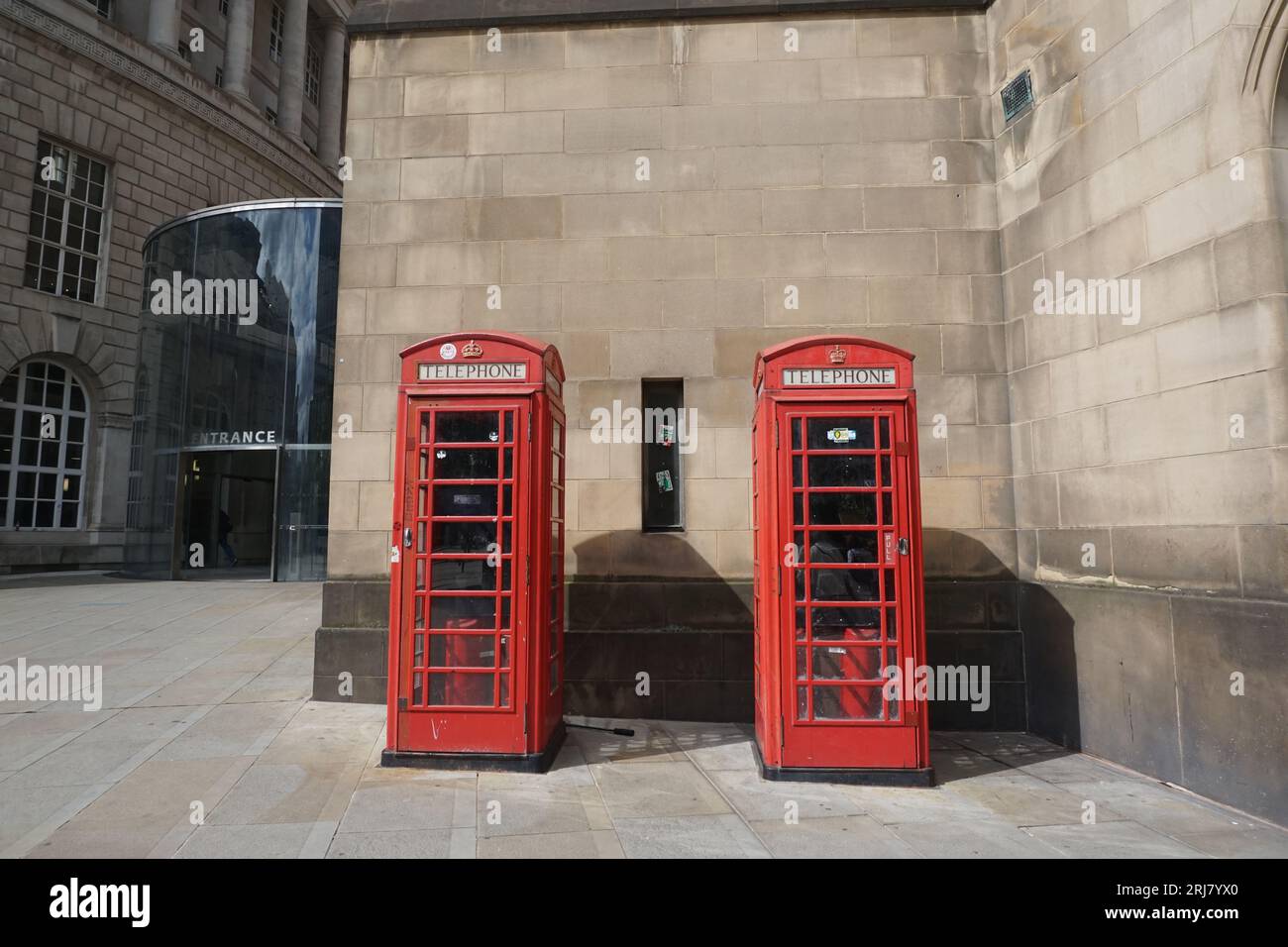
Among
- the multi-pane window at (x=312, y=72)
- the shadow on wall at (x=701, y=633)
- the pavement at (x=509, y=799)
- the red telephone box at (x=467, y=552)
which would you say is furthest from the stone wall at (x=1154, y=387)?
the multi-pane window at (x=312, y=72)

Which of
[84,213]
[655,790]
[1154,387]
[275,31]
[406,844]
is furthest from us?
[275,31]

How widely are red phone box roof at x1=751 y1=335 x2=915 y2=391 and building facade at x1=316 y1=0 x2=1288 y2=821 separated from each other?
1398mm

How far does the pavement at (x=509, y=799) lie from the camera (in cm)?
372

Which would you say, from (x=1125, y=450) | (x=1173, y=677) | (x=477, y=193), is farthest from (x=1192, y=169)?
(x=477, y=193)

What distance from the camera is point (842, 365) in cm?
491

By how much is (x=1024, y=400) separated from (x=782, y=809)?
399cm

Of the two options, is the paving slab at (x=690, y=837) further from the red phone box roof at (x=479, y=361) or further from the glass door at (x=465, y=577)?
the red phone box roof at (x=479, y=361)

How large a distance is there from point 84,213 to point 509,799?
920 inches

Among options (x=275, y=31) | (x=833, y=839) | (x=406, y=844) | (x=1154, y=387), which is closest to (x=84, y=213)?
(x=275, y=31)

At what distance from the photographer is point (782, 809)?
4.27 metres

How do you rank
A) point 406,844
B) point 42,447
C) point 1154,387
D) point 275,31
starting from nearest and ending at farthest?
point 406,844, point 1154,387, point 42,447, point 275,31

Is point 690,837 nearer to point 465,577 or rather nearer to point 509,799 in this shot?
point 509,799

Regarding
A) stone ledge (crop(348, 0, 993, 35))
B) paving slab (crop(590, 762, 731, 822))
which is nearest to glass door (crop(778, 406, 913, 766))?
paving slab (crop(590, 762, 731, 822))

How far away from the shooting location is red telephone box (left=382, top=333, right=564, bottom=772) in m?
4.88
